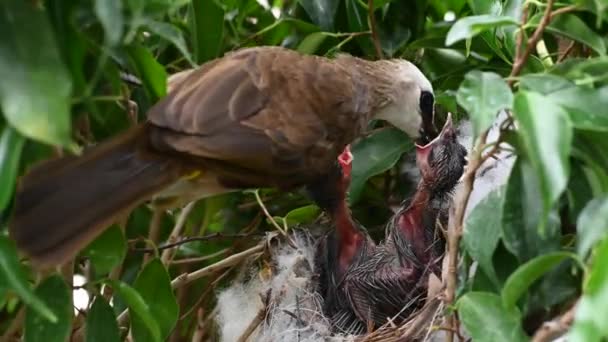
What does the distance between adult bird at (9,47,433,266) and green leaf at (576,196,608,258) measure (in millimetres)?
477

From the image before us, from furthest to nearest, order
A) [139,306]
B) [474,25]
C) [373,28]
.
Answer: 1. [373,28]
2. [139,306]
3. [474,25]

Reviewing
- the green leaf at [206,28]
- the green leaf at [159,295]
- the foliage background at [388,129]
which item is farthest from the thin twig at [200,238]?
the green leaf at [206,28]

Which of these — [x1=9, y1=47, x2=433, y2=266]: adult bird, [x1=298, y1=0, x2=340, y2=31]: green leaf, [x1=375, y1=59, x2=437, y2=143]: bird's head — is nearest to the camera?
[x1=9, y1=47, x2=433, y2=266]: adult bird

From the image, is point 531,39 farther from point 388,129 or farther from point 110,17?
point 388,129

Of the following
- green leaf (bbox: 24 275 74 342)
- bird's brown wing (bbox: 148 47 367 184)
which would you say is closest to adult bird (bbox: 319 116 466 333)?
bird's brown wing (bbox: 148 47 367 184)

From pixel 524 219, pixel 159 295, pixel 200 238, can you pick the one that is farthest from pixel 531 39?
pixel 200 238

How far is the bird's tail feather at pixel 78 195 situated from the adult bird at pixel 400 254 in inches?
14.9

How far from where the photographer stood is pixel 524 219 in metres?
0.80

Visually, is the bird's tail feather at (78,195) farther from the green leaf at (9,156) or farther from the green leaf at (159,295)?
the green leaf at (9,156)

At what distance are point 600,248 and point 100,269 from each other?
56 cm

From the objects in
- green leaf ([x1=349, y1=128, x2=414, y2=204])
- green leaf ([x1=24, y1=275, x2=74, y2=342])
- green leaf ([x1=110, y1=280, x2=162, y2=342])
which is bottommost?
green leaf ([x1=349, y1=128, x2=414, y2=204])

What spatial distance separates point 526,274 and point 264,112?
19.9 inches

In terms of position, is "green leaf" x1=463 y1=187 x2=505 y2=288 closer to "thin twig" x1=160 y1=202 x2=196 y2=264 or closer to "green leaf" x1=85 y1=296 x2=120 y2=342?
"green leaf" x1=85 y1=296 x2=120 y2=342

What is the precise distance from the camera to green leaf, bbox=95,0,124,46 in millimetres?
626
